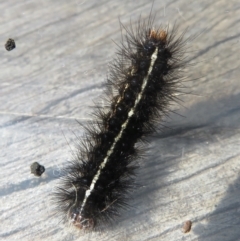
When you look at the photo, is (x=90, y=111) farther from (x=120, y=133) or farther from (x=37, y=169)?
(x=37, y=169)

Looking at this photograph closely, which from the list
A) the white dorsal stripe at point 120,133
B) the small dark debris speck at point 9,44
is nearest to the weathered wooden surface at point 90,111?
the small dark debris speck at point 9,44

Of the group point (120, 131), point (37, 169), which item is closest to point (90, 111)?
point (120, 131)

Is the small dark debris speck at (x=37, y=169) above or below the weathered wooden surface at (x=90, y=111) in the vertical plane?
below

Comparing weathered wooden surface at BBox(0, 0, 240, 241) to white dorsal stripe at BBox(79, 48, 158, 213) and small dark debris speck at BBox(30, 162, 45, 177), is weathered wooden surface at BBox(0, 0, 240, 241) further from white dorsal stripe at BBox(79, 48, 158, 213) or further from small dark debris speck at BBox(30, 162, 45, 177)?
white dorsal stripe at BBox(79, 48, 158, 213)

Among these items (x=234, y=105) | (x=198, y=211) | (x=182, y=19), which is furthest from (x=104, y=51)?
(x=198, y=211)

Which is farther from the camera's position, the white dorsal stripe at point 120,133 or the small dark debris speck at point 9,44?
the small dark debris speck at point 9,44

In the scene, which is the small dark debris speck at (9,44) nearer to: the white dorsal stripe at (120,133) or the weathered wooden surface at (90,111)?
the weathered wooden surface at (90,111)

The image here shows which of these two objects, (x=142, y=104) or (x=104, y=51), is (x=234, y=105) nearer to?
(x=142, y=104)

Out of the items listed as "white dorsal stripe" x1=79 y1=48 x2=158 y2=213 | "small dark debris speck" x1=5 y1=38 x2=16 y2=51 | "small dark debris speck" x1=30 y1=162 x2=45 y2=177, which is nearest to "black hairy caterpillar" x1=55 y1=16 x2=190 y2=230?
"white dorsal stripe" x1=79 y1=48 x2=158 y2=213
